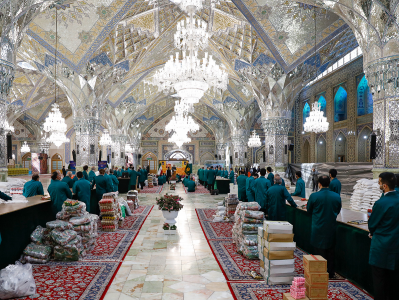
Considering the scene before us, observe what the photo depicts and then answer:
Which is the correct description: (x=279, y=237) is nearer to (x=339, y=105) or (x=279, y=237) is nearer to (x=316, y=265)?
(x=316, y=265)

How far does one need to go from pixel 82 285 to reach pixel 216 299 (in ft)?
5.44

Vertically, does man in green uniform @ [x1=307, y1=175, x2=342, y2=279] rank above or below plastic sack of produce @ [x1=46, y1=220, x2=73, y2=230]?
above

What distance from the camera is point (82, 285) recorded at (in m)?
3.69

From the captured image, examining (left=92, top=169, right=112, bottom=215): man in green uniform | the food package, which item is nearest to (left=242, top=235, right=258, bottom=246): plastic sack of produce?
the food package

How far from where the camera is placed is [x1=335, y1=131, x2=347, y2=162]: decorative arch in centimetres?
1825

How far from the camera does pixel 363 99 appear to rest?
16500 millimetres

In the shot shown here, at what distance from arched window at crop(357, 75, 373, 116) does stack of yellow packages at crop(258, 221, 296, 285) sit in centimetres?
1499

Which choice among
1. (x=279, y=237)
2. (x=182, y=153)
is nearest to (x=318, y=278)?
(x=279, y=237)

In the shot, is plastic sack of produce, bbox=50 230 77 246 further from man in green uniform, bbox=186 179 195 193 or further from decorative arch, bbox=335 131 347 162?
decorative arch, bbox=335 131 347 162

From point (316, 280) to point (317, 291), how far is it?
0.38ft

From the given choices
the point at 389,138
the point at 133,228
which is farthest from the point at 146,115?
the point at 389,138

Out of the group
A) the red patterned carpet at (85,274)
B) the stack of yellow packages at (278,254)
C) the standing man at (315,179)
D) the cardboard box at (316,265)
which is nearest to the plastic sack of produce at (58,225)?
the red patterned carpet at (85,274)

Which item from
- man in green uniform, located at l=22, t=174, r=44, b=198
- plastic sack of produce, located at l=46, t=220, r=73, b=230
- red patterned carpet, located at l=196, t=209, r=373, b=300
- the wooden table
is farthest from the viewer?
man in green uniform, located at l=22, t=174, r=44, b=198

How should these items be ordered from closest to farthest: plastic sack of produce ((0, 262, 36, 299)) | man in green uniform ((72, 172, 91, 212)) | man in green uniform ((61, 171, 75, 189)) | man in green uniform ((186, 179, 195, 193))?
plastic sack of produce ((0, 262, 36, 299)) → man in green uniform ((72, 172, 91, 212)) → man in green uniform ((61, 171, 75, 189)) → man in green uniform ((186, 179, 195, 193))
